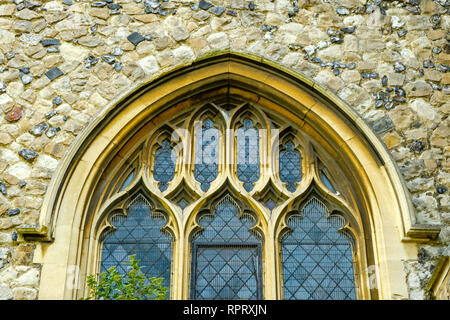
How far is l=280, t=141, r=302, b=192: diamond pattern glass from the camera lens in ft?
26.0

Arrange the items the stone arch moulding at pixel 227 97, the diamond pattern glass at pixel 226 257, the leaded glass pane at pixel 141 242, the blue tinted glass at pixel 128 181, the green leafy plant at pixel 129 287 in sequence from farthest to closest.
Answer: the blue tinted glass at pixel 128 181 < the leaded glass pane at pixel 141 242 < the diamond pattern glass at pixel 226 257 < the stone arch moulding at pixel 227 97 < the green leafy plant at pixel 129 287

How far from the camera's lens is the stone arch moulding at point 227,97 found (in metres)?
6.99

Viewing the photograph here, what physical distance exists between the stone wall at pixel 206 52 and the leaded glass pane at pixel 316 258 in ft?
2.91

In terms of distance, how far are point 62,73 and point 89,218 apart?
5.19 ft

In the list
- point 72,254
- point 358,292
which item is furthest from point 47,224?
point 358,292

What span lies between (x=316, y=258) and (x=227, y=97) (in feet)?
6.78

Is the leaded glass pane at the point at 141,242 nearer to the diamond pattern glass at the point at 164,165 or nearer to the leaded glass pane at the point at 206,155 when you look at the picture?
the diamond pattern glass at the point at 164,165

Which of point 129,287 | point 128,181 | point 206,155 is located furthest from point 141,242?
point 129,287

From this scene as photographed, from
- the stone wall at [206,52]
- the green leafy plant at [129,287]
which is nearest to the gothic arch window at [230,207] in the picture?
the stone wall at [206,52]

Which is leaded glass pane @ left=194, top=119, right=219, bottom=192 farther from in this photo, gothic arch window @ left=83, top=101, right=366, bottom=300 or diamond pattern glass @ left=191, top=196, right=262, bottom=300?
diamond pattern glass @ left=191, top=196, right=262, bottom=300

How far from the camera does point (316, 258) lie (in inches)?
295

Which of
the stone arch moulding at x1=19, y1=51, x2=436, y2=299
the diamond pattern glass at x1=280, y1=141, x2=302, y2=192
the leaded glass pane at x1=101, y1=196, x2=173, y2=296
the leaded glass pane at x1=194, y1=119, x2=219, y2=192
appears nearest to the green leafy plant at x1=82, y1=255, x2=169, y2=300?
the stone arch moulding at x1=19, y1=51, x2=436, y2=299

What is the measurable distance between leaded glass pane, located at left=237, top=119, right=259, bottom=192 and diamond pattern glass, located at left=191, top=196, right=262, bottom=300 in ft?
1.04

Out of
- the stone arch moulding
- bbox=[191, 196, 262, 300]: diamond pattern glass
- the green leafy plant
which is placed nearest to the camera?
the green leafy plant
